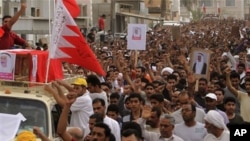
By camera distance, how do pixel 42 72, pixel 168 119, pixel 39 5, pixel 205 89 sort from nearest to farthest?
1. pixel 168 119
2. pixel 42 72
3. pixel 205 89
4. pixel 39 5

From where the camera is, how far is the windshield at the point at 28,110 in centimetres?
802

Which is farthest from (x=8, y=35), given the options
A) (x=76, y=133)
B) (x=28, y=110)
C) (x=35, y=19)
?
(x=35, y=19)

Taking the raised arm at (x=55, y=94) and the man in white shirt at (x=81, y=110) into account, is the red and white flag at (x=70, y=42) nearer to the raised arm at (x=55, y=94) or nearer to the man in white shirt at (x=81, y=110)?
the man in white shirt at (x=81, y=110)

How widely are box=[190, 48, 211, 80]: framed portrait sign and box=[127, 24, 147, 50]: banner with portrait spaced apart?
106 inches

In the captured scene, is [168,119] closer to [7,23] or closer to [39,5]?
[7,23]

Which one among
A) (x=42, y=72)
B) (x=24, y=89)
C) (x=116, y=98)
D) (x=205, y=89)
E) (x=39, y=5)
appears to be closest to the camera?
(x=24, y=89)

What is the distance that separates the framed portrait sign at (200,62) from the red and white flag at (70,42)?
12.6 feet

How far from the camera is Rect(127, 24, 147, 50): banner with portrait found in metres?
16.2

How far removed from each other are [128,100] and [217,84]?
2.73m

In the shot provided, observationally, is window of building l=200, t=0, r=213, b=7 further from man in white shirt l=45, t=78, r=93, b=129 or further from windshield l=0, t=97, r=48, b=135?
windshield l=0, t=97, r=48, b=135

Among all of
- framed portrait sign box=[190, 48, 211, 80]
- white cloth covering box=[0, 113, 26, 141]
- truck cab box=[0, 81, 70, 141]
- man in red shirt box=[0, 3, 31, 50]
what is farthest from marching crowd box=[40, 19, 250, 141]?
man in red shirt box=[0, 3, 31, 50]

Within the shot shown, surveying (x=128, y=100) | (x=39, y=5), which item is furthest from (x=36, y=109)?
(x=39, y=5)

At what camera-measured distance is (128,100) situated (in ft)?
30.1

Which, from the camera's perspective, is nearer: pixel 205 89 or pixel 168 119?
pixel 168 119
